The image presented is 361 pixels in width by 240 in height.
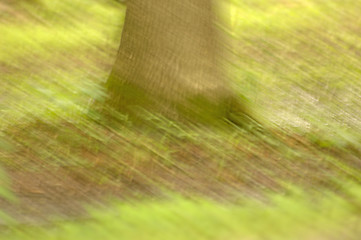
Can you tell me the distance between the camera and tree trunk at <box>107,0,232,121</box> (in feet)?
14.9

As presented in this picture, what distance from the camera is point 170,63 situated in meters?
4.65

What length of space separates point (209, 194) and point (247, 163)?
0.54 m

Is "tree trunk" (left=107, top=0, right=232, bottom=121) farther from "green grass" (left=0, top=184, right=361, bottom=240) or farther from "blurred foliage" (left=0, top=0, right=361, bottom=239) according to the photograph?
"green grass" (left=0, top=184, right=361, bottom=240)

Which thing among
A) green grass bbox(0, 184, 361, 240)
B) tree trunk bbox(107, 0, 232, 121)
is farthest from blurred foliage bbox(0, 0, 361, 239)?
tree trunk bbox(107, 0, 232, 121)

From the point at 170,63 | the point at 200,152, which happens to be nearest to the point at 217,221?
the point at 200,152

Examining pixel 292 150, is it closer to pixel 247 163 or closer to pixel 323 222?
pixel 247 163

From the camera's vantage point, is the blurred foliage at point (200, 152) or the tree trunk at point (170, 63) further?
the tree trunk at point (170, 63)

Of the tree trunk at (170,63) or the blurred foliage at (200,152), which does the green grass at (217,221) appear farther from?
the tree trunk at (170,63)

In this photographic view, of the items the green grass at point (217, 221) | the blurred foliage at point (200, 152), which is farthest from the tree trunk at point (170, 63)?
the green grass at point (217, 221)

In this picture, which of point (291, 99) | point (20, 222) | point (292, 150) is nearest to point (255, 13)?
point (291, 99)

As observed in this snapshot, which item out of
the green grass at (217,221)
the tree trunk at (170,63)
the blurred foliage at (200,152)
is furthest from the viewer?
the tree trunk at (170,63)

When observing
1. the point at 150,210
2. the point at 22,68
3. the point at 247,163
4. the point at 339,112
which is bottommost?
the point at 22,68

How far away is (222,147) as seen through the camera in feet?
14.3

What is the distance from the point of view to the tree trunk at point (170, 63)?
454 centimetres
